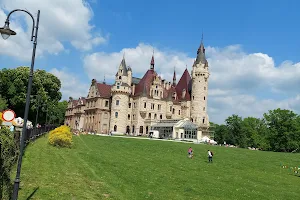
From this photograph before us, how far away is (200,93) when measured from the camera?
84.4 meters

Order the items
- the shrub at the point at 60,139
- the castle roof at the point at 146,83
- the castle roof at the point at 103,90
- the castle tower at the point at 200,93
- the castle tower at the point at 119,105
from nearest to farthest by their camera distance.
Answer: the shrub at the point at 60,139 → the castle tower at the point at 119,105 → the castle roof at the point at 146,83 → the castle tower at the point at 200,93 → the castle roof at the point at 103,90

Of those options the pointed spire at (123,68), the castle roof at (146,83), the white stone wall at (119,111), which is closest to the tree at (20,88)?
the white stone wall at (119,111)

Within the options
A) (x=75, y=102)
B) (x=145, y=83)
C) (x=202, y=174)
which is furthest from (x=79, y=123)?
(x=202, y=174)

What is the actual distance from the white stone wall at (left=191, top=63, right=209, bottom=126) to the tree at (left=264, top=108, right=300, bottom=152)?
1952 centimetres

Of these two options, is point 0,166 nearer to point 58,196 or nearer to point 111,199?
point 58,196

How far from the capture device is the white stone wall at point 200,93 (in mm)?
84375

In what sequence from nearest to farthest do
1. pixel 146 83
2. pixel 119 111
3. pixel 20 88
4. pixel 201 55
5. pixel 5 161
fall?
1. pixel 5 161
2. pixel 20 88
3. pixel 119 111
4. pixel 146 83
5. pixel 201 55

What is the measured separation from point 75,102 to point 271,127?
68.9 metres

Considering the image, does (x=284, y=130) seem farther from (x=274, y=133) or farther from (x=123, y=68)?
(x=123, y=68)

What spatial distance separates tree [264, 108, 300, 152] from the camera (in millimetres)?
81812

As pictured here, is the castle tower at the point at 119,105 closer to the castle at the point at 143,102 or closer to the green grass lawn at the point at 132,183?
the castle at the point at 143,102

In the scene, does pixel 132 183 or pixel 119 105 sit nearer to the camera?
pixel 132 183

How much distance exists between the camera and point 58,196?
12953 mm

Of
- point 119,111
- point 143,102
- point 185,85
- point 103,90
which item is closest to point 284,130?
point 185,85
